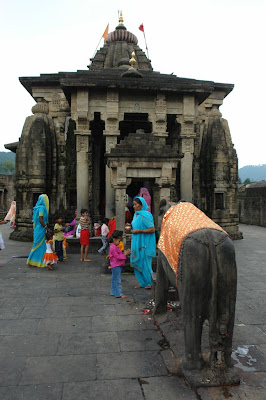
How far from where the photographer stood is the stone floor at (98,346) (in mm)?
3016

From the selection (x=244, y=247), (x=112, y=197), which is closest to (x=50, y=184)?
(x=112, y=197)

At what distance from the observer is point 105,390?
3.02m

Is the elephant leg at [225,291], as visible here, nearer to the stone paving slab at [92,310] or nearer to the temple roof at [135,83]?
the stone paving slab at [92,310]

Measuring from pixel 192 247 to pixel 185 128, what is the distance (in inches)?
417

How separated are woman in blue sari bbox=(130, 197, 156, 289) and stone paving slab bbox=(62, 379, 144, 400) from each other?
10.8ft

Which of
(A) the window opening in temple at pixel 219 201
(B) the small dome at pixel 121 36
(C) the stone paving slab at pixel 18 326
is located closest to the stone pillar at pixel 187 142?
(A) the window opening in temple at pixel 219 201

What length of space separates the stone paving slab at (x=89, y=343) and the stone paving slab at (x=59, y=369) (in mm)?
155

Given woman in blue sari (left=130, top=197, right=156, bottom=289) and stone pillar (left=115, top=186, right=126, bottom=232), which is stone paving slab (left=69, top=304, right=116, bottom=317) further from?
stone pillar (left=115, top=186, right=126, bottom=232)

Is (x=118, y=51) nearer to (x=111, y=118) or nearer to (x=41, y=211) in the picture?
(x=111, y=118)

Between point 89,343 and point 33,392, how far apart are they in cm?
112

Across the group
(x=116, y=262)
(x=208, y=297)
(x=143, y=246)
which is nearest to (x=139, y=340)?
(x=208, y=297)

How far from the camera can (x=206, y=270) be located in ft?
10.00

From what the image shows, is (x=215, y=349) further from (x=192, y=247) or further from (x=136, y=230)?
(x=136, y=230)

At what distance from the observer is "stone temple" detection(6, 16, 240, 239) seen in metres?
12.4
